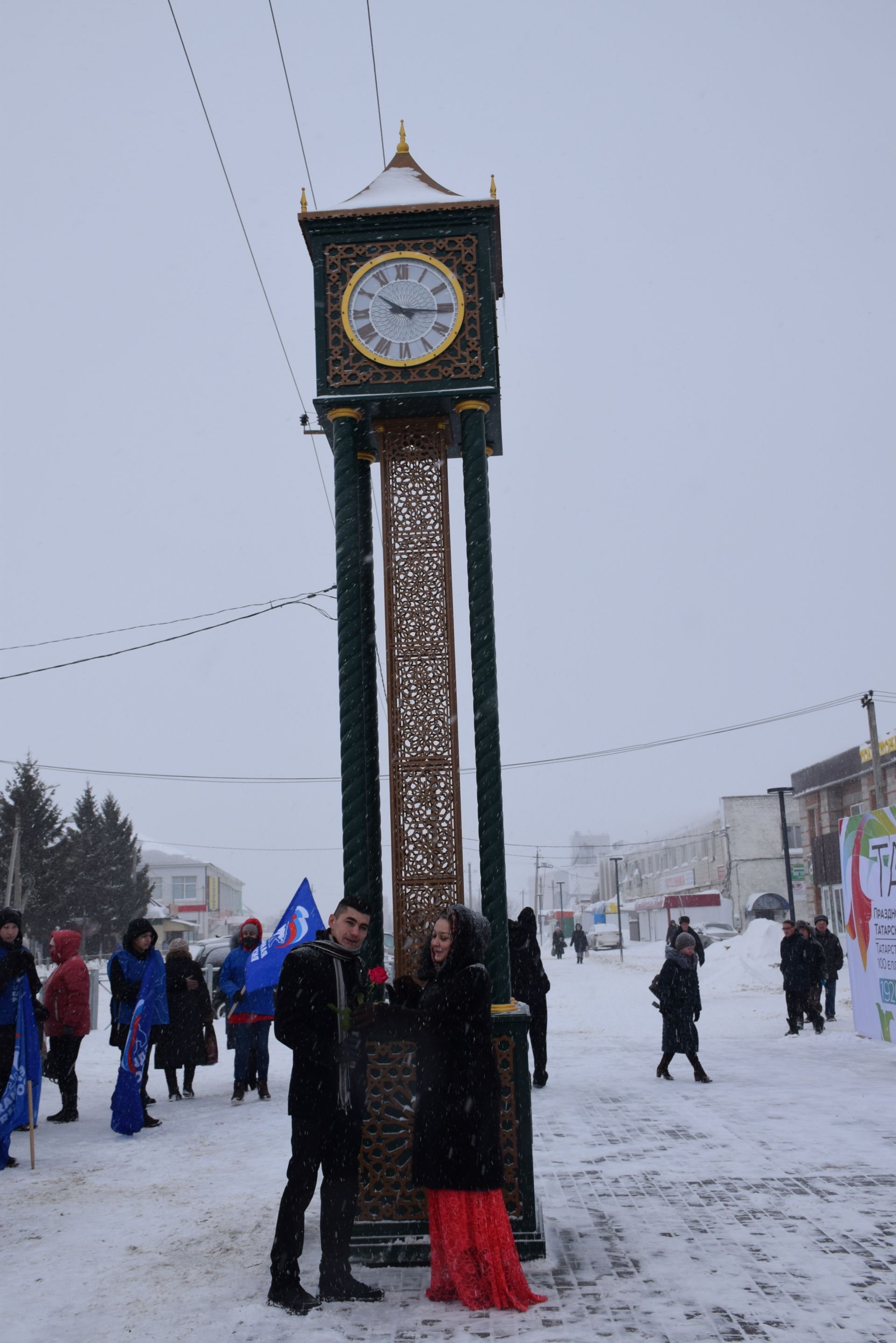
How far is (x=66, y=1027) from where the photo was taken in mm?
8812

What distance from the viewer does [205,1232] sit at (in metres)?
5.38

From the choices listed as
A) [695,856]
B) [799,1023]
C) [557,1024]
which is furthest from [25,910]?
[695,856]

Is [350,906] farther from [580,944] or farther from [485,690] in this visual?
[580,944]

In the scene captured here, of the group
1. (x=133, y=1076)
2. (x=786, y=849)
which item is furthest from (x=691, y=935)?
(x=786, y=849)

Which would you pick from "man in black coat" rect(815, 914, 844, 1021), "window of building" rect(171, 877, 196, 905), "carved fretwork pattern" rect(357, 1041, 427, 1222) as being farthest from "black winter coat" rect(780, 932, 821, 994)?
"window of building" rect(171, 877, 196, 905)

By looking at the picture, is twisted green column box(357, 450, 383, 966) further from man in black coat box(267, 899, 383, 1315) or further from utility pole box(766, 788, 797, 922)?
utility pole box(766, 788, 797, 922)

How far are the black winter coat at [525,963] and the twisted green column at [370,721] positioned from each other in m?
3.64

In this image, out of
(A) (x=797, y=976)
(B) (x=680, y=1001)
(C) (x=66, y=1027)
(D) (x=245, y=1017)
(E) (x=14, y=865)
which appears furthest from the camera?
(E) (x=14, y=865)

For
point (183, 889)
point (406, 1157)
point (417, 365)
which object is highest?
point (417, 365)

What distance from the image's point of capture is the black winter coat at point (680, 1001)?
9.94 m

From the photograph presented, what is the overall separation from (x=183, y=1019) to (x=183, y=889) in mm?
85218

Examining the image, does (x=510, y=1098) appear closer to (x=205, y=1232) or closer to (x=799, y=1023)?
(x=205, y=1232)

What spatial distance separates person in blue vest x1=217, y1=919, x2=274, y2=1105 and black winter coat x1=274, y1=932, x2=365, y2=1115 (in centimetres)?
537

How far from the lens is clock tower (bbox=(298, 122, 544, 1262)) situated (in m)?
5.73
